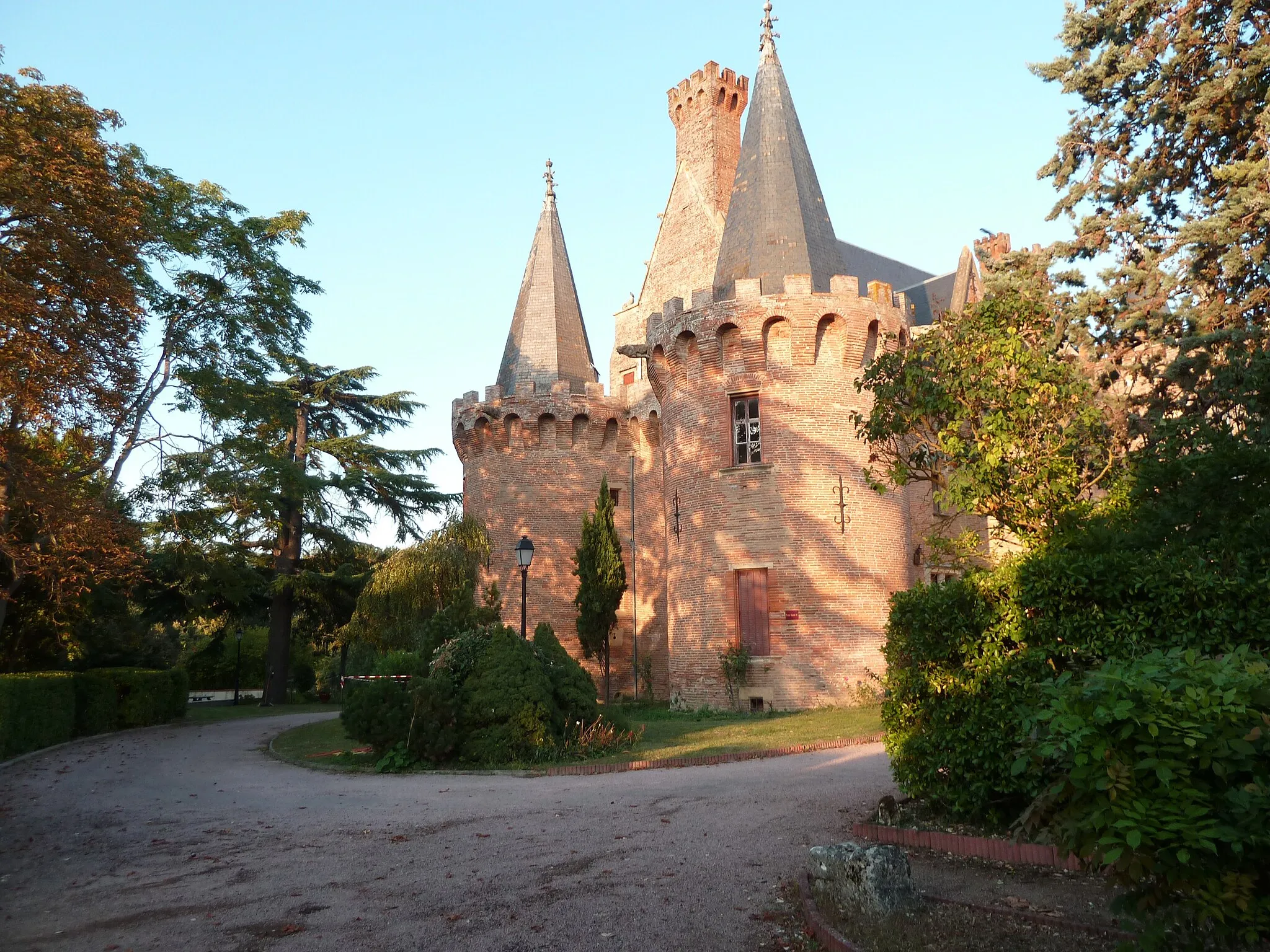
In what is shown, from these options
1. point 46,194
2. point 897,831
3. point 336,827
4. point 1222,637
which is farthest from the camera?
point 46,194

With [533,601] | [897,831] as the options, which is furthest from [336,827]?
[533,601]

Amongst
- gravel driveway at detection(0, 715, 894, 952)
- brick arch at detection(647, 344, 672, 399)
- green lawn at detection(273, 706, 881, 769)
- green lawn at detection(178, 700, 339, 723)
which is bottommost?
gravel driveway at detection(0, 715, 894, 952)

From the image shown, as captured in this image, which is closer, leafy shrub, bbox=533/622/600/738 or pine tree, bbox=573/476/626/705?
leafy shrub, bbox=533/622/600/738

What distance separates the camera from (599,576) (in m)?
24.2

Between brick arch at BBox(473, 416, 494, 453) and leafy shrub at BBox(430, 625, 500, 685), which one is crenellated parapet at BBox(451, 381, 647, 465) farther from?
leafy shrub at BBox(430, 625, 500, 685)

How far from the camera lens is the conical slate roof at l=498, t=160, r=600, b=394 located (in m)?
28.6

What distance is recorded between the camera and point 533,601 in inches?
1059

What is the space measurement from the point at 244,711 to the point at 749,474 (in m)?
18.3

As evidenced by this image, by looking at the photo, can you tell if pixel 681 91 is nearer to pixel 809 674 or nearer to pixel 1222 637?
pixel 809 674

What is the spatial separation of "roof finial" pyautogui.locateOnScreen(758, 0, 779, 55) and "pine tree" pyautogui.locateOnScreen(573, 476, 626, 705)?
12257 millimetres

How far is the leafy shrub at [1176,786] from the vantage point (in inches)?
130

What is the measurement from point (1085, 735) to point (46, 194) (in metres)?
13.1

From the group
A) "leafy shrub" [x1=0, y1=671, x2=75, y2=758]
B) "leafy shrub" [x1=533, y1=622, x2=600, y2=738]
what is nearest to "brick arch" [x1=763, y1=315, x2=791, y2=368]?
"leafy shrub" [x1=533, y1=622, x2=600, y2=738]

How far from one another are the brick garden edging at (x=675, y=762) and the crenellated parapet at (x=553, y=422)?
15168 millimetres
